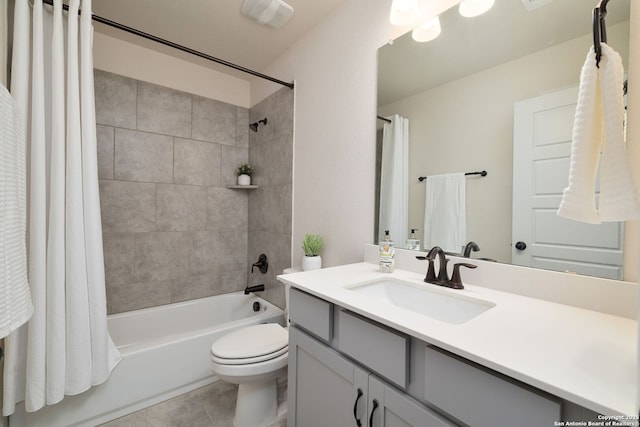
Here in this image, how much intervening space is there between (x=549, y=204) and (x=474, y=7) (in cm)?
89

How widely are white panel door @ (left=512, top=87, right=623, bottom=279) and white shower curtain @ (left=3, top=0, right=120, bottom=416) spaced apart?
1.94 m

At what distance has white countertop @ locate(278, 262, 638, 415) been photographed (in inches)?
18.6

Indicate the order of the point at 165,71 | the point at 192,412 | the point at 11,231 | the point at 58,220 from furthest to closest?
the point at 165,71, the point at 192,412, the point at 58,220, the point at 11,231

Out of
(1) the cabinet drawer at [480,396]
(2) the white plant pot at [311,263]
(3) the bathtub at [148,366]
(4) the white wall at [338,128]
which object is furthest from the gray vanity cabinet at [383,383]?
(3) the bathtub at [148,366]

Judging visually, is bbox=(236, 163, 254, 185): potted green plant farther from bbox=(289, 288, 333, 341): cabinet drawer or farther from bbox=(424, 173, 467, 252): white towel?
bbox=(424, 173, 467, 252): white towel

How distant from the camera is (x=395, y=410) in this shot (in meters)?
0.76

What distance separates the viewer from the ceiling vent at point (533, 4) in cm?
98

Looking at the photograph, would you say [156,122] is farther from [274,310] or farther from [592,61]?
[592,61]

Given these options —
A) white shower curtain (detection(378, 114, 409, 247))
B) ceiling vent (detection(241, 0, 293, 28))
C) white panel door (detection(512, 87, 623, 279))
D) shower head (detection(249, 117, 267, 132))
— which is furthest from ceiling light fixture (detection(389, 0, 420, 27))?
shower head (detection(249, 117, 267, 132))

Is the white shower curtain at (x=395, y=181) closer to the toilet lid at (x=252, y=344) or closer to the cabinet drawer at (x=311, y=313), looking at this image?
the cabinet drawer at (x=311, y=313)

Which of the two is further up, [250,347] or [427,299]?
[427,299]

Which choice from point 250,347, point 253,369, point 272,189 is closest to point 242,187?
point 272,189

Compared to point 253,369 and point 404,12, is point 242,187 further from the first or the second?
point 404,12

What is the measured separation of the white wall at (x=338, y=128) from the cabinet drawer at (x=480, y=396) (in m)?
0.93
